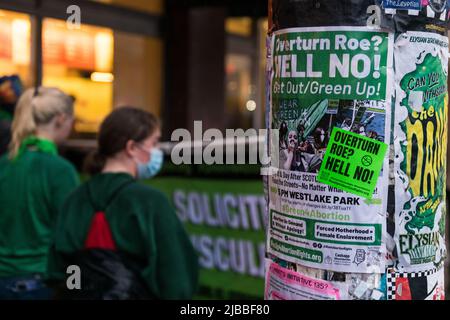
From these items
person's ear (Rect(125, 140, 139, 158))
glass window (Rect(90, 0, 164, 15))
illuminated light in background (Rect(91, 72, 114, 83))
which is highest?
glass window (Rect(90, 0, 164, 15))

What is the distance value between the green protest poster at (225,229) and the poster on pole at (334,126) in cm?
250

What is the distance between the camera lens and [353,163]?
199cm

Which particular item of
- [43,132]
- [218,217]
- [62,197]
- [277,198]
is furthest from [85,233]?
[218,217]

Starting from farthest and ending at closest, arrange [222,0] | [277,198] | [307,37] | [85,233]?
1. [222,0]
2. [85,233]
3. [277,198]
4. [307,37]

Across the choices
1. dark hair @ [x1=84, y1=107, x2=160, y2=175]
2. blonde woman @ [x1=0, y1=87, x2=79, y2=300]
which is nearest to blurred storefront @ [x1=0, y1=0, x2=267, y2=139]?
blonde woman @ [x1=0, y1=87, x2=79, y2=300]

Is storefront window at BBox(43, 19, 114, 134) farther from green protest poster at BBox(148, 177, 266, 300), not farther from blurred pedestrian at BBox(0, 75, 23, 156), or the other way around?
green protest poster at BBox(148, 177, 266, 300)

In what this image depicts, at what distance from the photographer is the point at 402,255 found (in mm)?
2023

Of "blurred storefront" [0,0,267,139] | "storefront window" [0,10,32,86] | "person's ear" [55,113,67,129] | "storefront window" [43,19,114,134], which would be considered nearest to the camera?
"person's ear" [55,113,67,129]

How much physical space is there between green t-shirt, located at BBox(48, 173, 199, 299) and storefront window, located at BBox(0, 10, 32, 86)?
4353 millimetres

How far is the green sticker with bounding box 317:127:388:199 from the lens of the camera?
197 cm

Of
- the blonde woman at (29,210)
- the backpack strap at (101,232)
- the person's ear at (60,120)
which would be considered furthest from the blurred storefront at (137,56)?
the backpack strap at (101,232)

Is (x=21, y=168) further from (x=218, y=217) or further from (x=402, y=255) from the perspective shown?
(x=402, y=255)

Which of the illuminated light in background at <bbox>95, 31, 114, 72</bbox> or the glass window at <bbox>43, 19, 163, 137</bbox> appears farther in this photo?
the illuminated light in background at <bbox>95, 31, 114, 72</bbox>

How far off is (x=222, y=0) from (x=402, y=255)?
6.97 m
